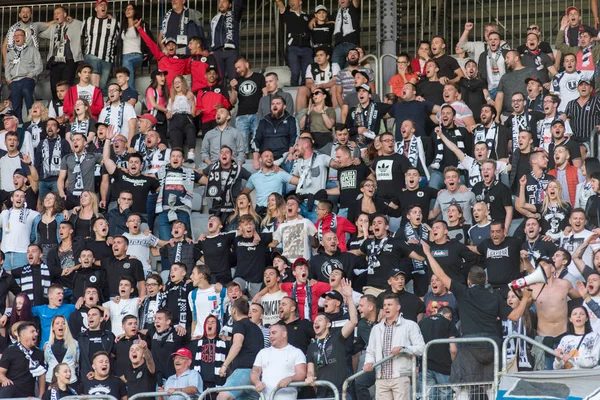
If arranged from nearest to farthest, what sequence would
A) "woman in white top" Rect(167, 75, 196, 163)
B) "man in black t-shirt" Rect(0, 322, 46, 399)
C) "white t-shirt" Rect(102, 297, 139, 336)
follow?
"man in black t-shirt" Rect(0, 322, 46, 399)
"white t-shirt" Rect(102, 297, 139, 336)
"woman in white top" Rect(167, 75, 196, 163)

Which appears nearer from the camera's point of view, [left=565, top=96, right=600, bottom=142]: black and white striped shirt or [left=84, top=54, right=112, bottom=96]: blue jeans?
[left=565, top=96, right=600, bottom=142]: black and white striped shirt

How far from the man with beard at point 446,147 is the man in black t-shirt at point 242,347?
12.7 feet

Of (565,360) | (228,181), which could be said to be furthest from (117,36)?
(565,360)

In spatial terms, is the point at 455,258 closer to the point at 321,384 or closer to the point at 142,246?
the point at 321,384

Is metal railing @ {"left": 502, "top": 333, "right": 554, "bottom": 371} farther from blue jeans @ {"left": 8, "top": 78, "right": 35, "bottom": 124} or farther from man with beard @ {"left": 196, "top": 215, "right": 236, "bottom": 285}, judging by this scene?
blue jeans @ {"left": 8, "top": 78, "right": 35, "bottom": 124}

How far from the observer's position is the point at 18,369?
16.8 m

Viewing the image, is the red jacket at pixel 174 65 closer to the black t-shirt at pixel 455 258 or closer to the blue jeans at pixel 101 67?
the blue jeans at pixel 101 67

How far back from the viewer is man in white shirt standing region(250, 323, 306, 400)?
15078 mm

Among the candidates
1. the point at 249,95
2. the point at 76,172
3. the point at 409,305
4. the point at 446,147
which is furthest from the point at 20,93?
the point at 409,305

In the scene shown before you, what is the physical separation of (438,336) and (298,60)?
7.87 metres

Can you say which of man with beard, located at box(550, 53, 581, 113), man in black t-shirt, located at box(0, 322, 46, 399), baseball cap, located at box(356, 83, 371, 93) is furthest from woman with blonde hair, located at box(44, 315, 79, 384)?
man with beard, located at box(550, 53, 581, 113)

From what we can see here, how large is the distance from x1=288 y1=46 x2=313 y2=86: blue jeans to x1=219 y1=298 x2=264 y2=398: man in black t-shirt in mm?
6641

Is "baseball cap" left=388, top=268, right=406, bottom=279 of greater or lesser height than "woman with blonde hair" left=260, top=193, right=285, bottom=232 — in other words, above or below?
below

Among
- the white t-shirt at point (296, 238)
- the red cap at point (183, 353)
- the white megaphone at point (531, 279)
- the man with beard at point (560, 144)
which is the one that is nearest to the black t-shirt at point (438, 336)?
the white megaphone at point (531, 279)
